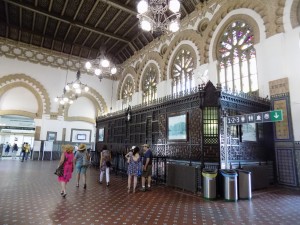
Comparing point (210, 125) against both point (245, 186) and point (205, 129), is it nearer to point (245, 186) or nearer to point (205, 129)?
point (205, 129)

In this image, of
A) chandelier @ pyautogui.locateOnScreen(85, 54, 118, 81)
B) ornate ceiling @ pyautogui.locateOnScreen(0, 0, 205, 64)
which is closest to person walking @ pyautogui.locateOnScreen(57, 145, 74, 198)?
chandelier @ pyautogui.locateOnScreen(85, 54, 118, 81)

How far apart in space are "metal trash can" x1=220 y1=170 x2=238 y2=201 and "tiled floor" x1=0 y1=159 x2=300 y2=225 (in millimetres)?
211

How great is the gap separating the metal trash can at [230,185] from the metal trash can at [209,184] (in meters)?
0.26

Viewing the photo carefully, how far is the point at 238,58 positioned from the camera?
361 inches

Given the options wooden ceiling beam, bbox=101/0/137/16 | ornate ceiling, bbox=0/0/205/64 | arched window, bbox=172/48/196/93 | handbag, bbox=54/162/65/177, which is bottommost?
handbag, bbox=54/162/65/177

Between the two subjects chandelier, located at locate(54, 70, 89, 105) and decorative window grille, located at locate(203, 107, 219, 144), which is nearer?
decorative window grille, located at locate(203, 107, 219, 144)

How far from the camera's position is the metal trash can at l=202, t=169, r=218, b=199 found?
208 inches

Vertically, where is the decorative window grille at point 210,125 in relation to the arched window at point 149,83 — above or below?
below

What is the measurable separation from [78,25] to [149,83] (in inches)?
238

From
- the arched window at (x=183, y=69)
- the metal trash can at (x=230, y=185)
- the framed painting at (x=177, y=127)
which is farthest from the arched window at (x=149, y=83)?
the metal trash can at (x=230, y=185)

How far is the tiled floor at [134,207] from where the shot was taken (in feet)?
11.9

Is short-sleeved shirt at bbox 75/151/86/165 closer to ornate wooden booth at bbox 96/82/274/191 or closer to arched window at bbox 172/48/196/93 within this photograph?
ornate wooden booth at bbox 96/82/274/191

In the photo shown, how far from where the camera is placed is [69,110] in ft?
57.7

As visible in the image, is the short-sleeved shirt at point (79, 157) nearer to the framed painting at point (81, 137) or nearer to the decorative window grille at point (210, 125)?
the decorative window grille at point (210, 125)
